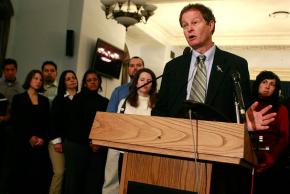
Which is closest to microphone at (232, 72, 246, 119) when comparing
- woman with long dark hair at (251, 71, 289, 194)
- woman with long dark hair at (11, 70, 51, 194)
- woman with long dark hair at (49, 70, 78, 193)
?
woman with long dark hair at (251, 71, 289, 194)

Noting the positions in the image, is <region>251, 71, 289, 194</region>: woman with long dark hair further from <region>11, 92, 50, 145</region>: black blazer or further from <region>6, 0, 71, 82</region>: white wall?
<region>6, 0, 71, 82</region>: white wall

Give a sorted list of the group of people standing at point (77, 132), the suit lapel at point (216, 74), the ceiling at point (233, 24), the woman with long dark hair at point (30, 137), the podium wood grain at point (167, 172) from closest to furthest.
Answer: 1. the podium wood grain at point (167, 172)
2. the suit lapel at point (216, 74)
3. the group of people standing at point (77, 132)
4. the woman with long dark hair at point (30, 137)
5. the ceiling at point (233, 24)

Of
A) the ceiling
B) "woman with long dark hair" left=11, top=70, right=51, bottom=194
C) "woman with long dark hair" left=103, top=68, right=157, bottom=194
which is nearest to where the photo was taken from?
"woman with long dark hair" left=103, top=68, right=157, bottom=194

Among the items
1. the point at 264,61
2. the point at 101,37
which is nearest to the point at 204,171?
the point at 101,37

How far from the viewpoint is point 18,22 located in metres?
5.42

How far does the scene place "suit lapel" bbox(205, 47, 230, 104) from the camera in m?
1.48

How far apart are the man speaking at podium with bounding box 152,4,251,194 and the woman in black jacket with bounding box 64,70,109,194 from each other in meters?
1.83

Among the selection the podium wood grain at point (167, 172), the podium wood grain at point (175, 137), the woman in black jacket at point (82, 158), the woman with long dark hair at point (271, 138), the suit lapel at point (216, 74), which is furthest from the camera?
the woman in black jacket at point (82, 158)

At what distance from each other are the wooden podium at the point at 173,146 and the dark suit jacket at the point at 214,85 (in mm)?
269

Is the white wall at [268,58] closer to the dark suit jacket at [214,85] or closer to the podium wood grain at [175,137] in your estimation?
the dark suit jacket at [214,85]

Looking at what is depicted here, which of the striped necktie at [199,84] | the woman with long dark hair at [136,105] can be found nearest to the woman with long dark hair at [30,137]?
the woman with long dark hair at [136,105]

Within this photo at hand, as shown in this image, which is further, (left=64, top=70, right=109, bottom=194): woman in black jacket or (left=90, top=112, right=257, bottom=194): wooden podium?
(left=64, top=70, right=109, bottom=194): woman in black jacket

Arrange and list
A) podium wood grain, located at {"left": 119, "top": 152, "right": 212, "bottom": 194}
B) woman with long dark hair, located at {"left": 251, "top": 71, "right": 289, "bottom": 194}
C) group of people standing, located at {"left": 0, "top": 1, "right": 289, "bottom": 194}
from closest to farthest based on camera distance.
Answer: podium wood grain, located at {"left": 119, "top": 152, "right": 212, "bottom": 194}, woman with long dark hair, located at {"left": 251, "top": 71, "right": 289, "bottom": 194}, group of people standing, located at {"left": 0, "top": 1, "right": 289, "bottom": 194}

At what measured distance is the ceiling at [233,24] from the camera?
638 cm
